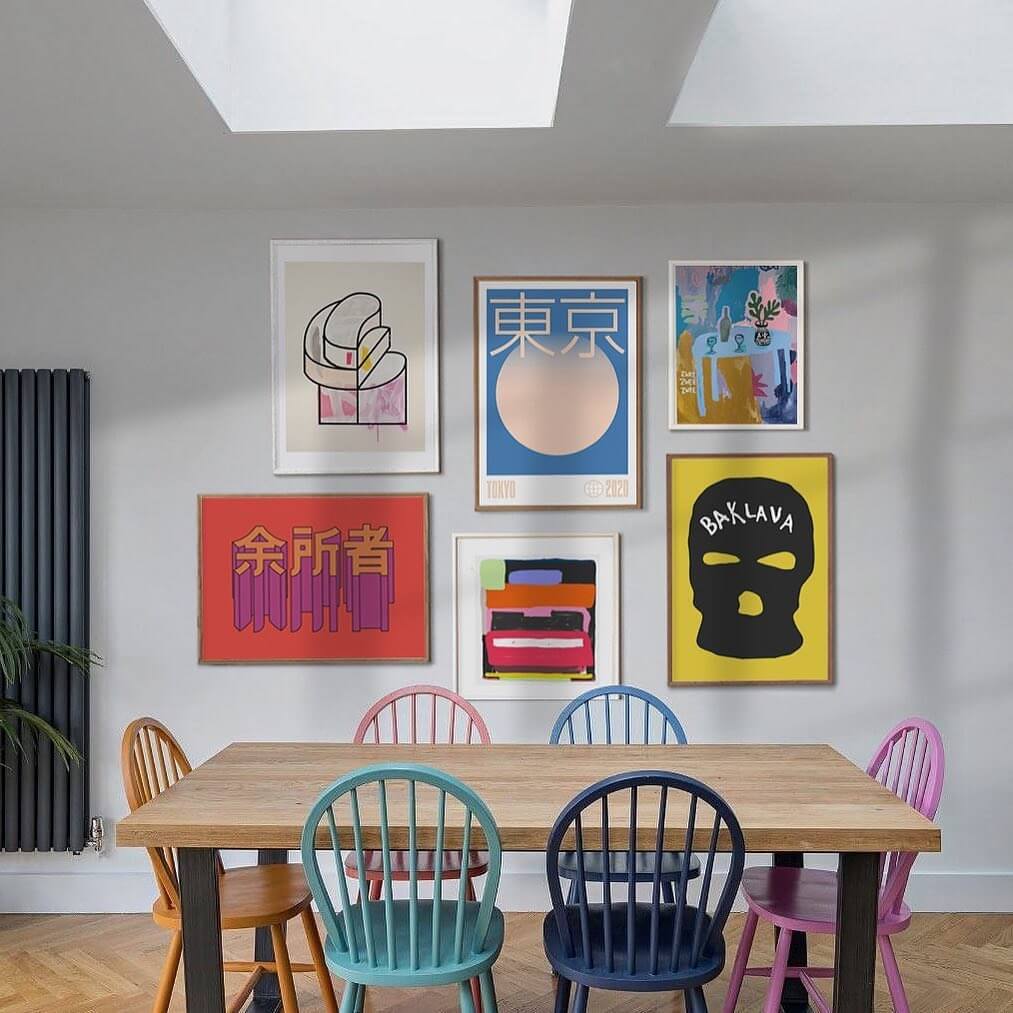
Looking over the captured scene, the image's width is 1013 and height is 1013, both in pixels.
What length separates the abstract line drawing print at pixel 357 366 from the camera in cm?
392

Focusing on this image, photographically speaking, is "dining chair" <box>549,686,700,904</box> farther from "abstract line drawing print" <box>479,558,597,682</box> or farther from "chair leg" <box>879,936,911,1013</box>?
"chair leg" <box>879,936,911,1013</box>

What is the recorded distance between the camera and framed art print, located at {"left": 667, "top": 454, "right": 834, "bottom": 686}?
3898 millimetres

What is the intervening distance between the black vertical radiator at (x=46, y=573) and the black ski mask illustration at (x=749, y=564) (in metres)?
2.24

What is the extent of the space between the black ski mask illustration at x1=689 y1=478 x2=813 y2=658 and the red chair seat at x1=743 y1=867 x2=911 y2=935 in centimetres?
104

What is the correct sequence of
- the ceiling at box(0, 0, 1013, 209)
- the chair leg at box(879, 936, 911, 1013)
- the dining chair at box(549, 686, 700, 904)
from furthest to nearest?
the dining chair at box(549, 686, 700, 904) < the chair leg at box(879, 936, 911, 1013) < the ceiling at box(0, 0, 1013, 209)

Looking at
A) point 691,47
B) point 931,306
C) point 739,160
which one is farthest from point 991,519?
point 691,47

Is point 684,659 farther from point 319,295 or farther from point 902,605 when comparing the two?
point 319,295

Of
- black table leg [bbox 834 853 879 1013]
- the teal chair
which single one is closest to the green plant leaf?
the teal chair

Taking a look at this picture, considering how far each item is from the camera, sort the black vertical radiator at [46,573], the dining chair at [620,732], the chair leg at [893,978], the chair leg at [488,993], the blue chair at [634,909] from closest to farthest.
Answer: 1. the blue chair at [634,909]
2. the chair leg at [488,993]
3. the chair leg at [893,978]
4. the dining chair at [620,732]
5. the black vertical radiator at [46,573]

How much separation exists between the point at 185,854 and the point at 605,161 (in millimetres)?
2402

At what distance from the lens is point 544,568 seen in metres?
3.92

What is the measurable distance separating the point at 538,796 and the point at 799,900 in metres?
0.76

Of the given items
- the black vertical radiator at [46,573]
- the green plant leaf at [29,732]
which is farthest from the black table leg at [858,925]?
the black vertical radiator at [46,573]

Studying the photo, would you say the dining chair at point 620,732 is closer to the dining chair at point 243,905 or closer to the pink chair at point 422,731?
the pink chair at point 422,731
